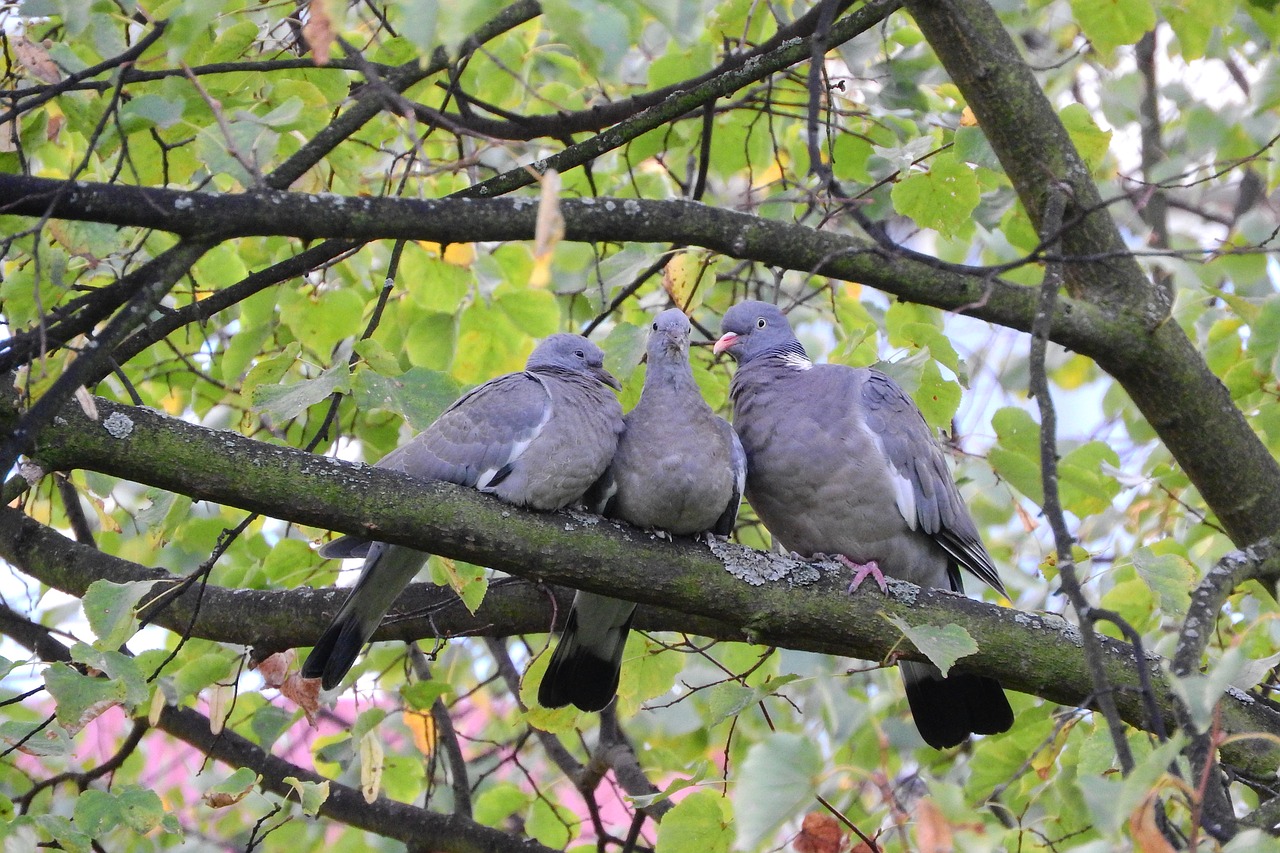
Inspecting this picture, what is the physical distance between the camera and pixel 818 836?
2.39 meters

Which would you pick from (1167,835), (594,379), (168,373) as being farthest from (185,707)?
(1167,835)

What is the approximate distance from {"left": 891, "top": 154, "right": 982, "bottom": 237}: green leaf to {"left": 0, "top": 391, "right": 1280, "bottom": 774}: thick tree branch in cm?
100

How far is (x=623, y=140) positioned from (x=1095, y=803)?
2.01m

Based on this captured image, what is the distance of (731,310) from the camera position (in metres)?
3.77

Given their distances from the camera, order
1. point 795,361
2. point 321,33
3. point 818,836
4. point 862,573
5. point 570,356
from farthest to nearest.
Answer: point 795,361, point 570,356, point 862,573, point 818,836, point 321,33

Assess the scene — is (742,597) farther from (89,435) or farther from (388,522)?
(89,435)

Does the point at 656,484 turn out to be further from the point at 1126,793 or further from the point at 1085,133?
the point at 1085,133

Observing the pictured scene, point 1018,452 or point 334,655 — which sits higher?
point 1018,452

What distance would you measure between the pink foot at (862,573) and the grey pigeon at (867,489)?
0.07 feet

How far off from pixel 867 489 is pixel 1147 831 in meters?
1.81

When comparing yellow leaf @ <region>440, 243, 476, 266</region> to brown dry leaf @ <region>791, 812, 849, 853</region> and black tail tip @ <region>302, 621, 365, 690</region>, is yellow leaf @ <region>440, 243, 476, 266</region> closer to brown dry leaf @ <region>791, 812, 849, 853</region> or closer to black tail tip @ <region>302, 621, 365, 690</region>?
black tail tip @ <region>302, 621, 365, 690</region>

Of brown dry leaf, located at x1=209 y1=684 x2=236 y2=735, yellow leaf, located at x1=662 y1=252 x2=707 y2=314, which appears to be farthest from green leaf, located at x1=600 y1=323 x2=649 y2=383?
brown dry leaf, located at x1=209 y1=684 x2=236 y2=735

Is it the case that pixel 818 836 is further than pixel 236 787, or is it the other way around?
pixel 236 787

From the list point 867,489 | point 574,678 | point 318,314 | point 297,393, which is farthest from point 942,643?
point 318,314
